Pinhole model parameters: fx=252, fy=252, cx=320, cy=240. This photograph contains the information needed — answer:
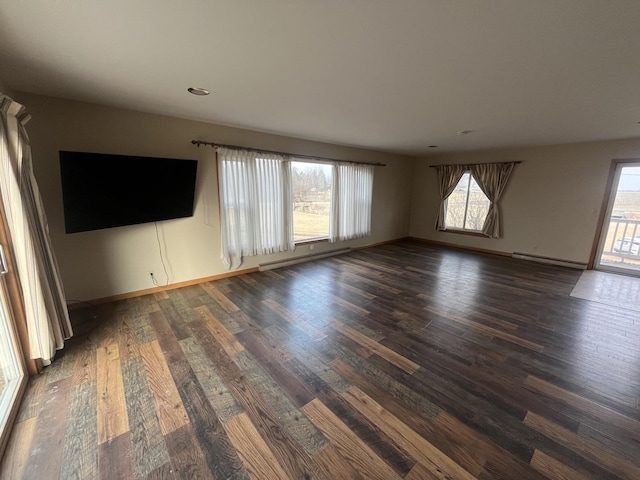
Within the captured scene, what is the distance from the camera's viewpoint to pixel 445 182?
20.6ft

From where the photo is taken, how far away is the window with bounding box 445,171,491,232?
19.2 ft

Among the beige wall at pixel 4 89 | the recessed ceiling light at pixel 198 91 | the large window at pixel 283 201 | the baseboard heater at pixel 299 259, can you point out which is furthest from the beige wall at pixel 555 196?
the beige wall at pixel 4 89

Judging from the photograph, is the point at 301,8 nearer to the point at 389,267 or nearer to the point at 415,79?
the point at 415,79

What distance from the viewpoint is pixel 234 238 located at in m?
3.86

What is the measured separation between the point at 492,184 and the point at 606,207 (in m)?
1.77

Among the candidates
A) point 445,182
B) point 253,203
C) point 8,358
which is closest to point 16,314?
point 8,358

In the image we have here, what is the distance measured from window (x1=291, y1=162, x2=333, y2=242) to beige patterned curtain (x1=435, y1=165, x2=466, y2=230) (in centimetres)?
310

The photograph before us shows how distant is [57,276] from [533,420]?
3.65m

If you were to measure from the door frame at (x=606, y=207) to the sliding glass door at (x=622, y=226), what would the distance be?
18 mm

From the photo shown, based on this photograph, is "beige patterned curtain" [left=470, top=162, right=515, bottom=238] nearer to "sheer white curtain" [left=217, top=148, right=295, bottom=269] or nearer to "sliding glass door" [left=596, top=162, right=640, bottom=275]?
"sliding glass door" [left=596, top=162, right=640, bottom=275]

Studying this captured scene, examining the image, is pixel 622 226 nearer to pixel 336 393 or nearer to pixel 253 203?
pixel 336 393

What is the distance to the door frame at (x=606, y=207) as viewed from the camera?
423 cm

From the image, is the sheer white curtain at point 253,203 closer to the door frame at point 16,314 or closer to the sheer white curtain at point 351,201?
the sheer white curtain at point 351,201

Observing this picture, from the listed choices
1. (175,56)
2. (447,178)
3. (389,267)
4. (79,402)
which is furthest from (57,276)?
(447,178)
